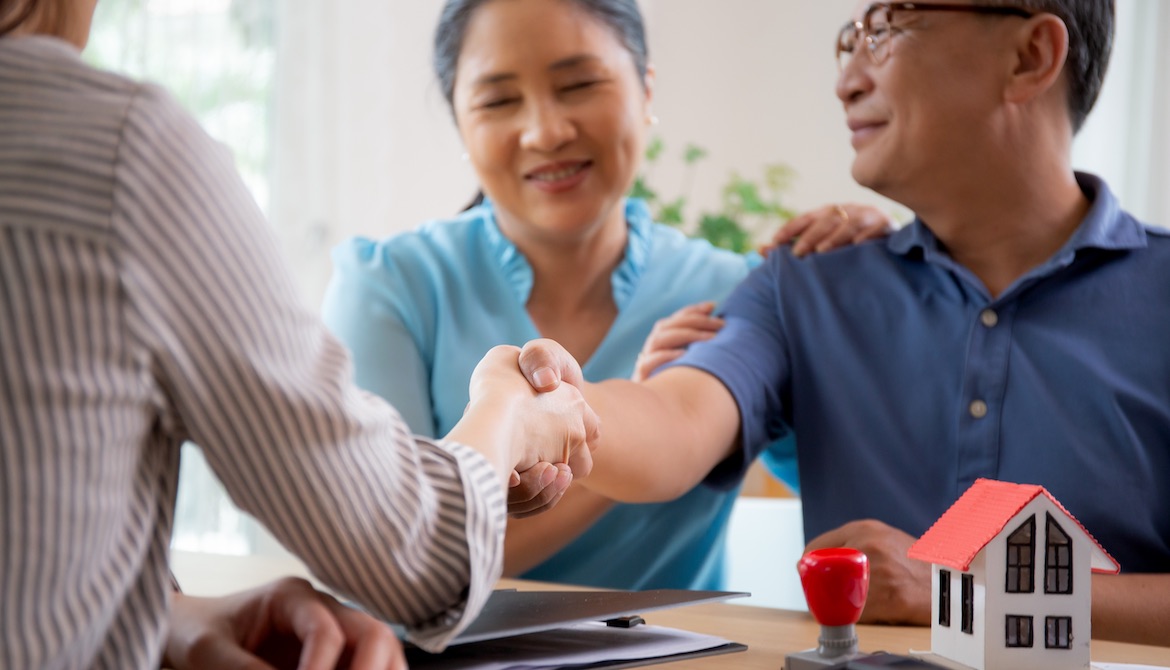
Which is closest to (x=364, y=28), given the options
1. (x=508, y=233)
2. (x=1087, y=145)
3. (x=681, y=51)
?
(x=681, y=51)

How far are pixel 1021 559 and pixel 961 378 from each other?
2.14ft

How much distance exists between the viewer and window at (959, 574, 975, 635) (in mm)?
904

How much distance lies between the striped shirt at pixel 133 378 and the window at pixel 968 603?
1.53 feet

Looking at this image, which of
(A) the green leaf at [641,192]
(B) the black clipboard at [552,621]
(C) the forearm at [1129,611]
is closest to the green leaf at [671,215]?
(A) the green leaf at [641,192]

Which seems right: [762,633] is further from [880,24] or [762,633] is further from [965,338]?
[880,24]

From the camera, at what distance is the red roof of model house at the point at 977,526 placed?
0.89 meters

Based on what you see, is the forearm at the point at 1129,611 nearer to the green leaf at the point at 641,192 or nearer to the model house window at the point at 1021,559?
the model house window at the point at 1021,559

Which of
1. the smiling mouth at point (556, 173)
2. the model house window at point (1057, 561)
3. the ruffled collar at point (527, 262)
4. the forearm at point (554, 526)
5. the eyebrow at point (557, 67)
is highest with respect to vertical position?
the eyebrow at point (557, 67)

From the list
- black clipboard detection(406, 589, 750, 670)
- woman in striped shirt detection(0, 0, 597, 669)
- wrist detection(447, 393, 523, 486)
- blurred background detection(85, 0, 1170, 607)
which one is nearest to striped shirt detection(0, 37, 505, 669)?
woman in striped shirt detection(0, 0, 597, 669)

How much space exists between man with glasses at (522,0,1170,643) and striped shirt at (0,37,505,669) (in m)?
0.74

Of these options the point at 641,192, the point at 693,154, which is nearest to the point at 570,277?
the point at 641,192

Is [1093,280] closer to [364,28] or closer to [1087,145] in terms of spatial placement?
[1087,145]

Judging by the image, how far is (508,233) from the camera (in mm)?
1895

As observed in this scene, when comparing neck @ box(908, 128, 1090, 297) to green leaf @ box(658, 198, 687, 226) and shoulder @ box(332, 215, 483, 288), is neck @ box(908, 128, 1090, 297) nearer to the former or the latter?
shoulder @ box(332, 215, 483, 288)
